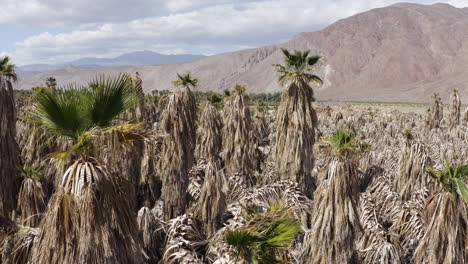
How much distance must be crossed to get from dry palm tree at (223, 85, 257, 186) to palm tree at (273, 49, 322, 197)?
450 cm

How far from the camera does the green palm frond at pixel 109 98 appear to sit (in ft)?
23.9

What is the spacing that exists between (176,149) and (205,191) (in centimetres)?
215

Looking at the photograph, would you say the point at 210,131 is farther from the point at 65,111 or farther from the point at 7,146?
the point at 65,111

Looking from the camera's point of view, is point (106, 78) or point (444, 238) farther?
point (444, 238)

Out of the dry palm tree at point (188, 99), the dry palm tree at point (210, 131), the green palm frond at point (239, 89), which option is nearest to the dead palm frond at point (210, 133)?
the dry palm tree at point (210, 131)

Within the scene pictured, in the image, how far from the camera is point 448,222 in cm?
942

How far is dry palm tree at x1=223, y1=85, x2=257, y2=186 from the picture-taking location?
68.5ft


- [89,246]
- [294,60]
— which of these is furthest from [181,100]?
[89,246]

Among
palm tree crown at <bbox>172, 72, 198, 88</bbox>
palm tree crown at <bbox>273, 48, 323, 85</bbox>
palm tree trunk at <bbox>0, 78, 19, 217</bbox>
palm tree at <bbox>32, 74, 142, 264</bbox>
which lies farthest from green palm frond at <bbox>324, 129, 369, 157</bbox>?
palm tree trunk at <bbox>0, 78, 19, 217</bbox>

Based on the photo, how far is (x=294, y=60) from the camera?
15.9 metres

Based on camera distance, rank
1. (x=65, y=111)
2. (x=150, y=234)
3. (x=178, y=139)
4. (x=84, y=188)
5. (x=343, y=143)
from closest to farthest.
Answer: (x=84, y=188), (x=65, y=111), (x=343, y=143), (x=150, y=234), (x=178, y=139)

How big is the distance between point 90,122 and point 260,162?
58.2 feet

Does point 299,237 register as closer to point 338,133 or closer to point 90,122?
point 338,133

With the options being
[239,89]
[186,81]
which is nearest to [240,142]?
[239,89]
